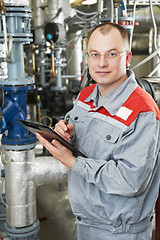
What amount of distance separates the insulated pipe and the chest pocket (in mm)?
729

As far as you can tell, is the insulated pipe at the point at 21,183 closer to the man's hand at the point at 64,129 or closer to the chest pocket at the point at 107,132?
the man's hand at the point at 64,129

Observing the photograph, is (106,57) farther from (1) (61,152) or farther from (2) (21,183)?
(2) (21,183)

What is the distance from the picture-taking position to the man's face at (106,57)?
3.79 feet

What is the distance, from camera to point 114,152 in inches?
A: 45.1

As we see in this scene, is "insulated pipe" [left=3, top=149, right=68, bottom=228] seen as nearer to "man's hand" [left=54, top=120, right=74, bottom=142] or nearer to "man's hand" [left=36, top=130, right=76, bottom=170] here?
"man's hand" [left=54, top=120, right=74, bottom=142]

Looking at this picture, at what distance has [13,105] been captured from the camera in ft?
5.84

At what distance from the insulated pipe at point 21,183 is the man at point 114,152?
0.58 meters

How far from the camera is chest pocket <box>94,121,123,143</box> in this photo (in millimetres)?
1143

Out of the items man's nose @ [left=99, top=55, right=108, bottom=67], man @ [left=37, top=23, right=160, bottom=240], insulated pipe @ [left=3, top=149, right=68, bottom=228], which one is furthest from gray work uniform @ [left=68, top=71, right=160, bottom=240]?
insulated pipe @ [left=3, top=149, right=68, bottom=228]

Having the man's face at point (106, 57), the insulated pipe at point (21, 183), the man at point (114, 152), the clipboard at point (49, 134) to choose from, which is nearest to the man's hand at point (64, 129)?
the man at point (114, 152)

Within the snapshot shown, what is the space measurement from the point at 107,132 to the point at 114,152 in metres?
0.08

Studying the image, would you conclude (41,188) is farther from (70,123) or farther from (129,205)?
(129,205)

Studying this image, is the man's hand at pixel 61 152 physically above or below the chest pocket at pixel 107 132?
below

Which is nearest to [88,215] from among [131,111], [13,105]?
[131,111]
